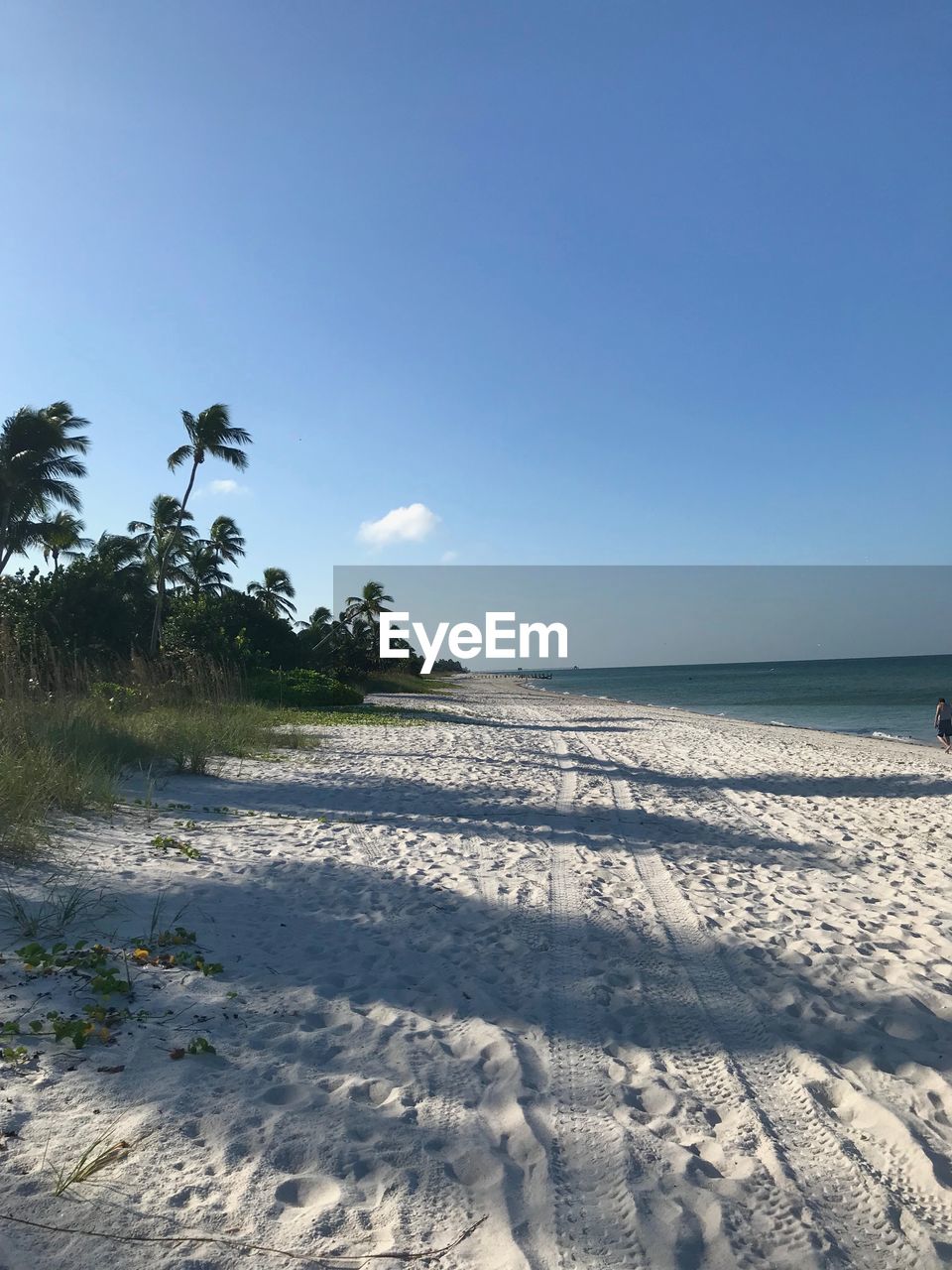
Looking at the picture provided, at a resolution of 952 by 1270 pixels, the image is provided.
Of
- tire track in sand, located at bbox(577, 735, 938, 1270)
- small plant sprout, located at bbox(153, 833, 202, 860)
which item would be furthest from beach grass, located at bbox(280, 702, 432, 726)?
tire track in sand, located at bbox(577, 735, 938, 1270)

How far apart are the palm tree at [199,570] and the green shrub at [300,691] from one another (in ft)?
52.5

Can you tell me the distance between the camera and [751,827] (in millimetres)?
8820

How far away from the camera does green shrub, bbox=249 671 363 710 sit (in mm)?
22516

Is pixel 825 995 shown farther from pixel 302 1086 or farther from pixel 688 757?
pixel 688 757

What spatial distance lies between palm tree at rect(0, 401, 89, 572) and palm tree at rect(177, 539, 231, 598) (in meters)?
12.2

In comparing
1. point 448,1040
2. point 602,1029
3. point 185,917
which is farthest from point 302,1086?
point 185,917

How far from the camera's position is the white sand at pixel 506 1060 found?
250 cm

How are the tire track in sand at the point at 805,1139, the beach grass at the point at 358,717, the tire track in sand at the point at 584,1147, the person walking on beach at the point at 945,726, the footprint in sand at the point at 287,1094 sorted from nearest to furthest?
the tire track in sand at the point at 584,1147 < the tire track in sand at the point at 805,1139 < the footprint in sand at the point at 287,1094 < the beach grass at the point at 358,717 < the person walking on beach at the point at 945,726

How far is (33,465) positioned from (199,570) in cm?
1565

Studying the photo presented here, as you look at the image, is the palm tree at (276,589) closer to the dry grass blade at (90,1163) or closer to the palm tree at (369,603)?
the palm tree at (369,603)

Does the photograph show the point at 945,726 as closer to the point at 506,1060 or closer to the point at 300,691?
the point at 300,691

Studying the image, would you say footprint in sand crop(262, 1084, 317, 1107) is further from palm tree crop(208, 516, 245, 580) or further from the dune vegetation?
palm tree crop(208, 516, 245, 580)

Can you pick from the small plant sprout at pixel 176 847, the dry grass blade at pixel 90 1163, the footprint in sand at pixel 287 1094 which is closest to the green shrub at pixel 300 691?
the small plant sprout at pixel 176 847

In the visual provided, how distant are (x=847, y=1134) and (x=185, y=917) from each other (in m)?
3.54
